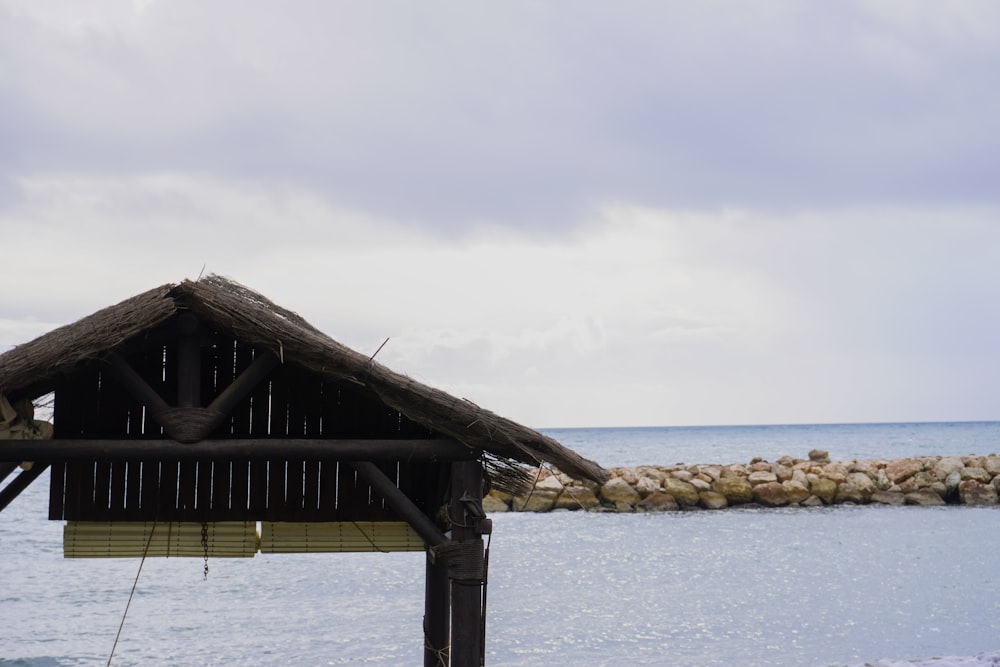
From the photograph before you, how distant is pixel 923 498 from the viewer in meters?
26.3

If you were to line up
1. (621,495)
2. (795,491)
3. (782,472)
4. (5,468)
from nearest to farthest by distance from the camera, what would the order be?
(5,468) < (795,491) < (621,495) < (782,472)

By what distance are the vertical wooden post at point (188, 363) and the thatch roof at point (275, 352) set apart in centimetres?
9

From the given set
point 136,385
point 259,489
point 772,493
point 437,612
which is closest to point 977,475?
point 772,493

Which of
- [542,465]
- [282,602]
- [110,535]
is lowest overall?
[282,602]

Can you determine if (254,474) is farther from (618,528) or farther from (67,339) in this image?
(618,528)

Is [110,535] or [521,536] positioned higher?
[110,535]

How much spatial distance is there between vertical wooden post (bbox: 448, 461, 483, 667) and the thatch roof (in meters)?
0.25

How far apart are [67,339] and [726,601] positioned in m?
13.0

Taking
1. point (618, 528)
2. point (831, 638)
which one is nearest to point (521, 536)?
point (618, 528)

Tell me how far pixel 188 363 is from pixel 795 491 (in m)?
22.9

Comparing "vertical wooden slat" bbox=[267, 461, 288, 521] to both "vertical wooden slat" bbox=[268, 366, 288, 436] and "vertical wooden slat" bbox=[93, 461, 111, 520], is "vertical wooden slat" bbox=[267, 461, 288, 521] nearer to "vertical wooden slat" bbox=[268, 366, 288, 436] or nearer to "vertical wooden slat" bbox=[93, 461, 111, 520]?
"vertical wooden slat" bbox=[268, 366, 288, 436]

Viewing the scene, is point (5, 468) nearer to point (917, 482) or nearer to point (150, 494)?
point (150, 494)

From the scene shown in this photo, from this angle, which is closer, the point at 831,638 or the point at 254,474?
the point at 254,474

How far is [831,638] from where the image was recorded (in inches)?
526
